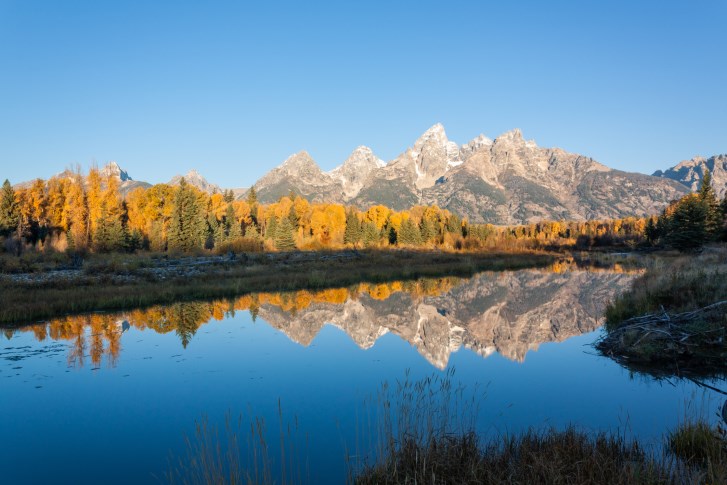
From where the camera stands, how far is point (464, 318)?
22.8 meters

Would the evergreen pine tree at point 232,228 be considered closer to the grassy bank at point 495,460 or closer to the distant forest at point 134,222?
the distant forest at point 134,222

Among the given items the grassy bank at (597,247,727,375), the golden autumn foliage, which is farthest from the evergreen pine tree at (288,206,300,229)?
the grassy bank at (597,247,727,375)

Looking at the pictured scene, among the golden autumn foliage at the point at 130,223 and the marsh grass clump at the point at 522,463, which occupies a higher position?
the golden autumn foliage at the point at 130,223

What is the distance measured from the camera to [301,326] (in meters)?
20.4

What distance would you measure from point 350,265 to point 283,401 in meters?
33.6

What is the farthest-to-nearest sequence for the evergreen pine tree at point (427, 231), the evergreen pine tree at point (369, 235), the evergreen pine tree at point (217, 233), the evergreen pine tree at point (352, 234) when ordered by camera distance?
the evergreen pine tree at point (427, 231), the evergreen pine tree at point (352, 234), the evergreen pine tree at point (369, 235), the evergreen pine tree at point (217, 233)

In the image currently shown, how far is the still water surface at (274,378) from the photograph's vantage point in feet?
27.1

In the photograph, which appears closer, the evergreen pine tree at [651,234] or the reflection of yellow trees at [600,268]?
the reflection of yellow trees at [600,268]

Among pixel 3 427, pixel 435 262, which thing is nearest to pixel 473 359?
pixel 3 427

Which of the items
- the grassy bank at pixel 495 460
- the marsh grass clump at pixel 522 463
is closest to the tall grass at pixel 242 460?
the grassy bank at pixel 495 460

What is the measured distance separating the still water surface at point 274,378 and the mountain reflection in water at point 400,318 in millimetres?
114

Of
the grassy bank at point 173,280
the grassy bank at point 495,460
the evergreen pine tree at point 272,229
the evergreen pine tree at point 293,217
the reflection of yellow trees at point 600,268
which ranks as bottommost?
the reflection of yellow trees at point 600,268

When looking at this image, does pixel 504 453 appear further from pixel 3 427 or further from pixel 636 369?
pixel 3 427

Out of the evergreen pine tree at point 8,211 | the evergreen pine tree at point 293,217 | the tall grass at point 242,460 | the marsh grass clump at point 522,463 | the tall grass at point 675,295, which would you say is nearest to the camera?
the marsh grass clump at point 522,463
